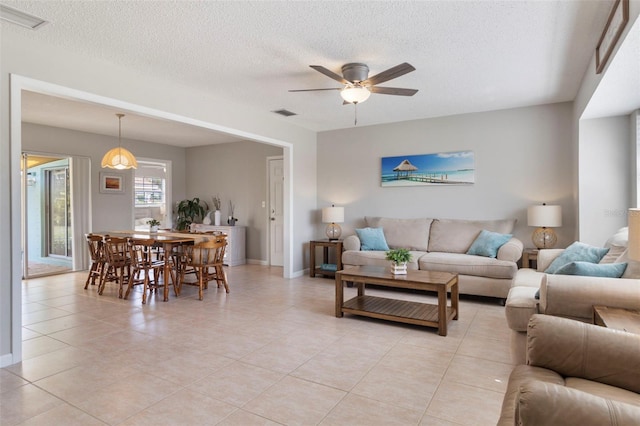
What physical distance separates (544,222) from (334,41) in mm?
3417

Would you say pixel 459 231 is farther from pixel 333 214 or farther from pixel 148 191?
pixel 148 191

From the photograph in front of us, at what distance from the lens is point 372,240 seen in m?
5.52

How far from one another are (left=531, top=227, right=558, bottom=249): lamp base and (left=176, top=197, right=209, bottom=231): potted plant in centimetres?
631

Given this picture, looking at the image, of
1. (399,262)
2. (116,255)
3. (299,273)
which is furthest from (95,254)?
(399,262)

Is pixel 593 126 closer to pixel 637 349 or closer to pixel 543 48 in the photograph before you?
pixel 543 48

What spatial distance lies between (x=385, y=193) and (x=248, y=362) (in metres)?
3.97

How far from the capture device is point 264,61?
345 centimetres

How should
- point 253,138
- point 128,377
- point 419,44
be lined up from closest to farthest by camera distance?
point 128,377
point 419,44
point 253,138

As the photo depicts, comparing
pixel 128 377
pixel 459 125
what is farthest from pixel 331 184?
pixel 128 377

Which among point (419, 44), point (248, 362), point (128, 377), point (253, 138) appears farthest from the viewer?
point (253, 138)

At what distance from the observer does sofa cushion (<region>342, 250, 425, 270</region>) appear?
16.4 ft

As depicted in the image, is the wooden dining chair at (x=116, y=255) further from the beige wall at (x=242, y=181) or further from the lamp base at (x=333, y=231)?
the lamp base at (x=333, y=231)

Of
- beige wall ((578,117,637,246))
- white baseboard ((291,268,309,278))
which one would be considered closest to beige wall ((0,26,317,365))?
white baseboard ((291,268,309,278))

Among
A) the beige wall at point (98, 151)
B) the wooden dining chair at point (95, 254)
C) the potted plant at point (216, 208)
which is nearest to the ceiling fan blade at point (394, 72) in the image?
the wooden dining chair at point (95, 254)
